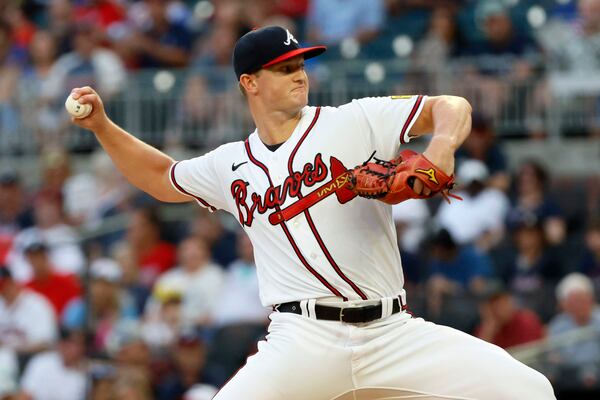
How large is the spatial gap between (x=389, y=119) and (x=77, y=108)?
1.34m

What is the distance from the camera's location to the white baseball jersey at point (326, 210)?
15.9 ft

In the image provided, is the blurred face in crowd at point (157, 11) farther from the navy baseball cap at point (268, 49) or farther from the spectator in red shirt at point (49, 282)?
the navy baseball cap at point (268, 49)

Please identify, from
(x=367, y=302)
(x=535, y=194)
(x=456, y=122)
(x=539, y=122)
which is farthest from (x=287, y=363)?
(x=539, y=122)

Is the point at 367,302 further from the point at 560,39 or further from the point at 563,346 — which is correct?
the point at 560,39

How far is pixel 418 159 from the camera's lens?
4.34 m

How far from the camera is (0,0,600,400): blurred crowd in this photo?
9.11 meters

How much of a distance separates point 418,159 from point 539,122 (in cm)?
714

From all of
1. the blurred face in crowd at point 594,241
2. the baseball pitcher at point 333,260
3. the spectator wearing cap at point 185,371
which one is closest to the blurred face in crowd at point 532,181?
the blurred face in crowd at point 594,241

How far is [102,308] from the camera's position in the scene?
10.1 m

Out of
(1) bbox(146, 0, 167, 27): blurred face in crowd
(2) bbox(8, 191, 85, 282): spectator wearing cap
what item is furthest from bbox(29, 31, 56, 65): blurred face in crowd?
(2) bbox(8, 191, 85, 282): spectator wearing cap

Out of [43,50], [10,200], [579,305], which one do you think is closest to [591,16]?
[579,305]

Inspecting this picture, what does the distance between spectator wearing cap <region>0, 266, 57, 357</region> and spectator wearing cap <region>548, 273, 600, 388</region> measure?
13.5 ft

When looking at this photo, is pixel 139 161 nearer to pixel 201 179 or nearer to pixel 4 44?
pixel 201 179

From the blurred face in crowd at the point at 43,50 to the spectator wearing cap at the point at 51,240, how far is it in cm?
210
